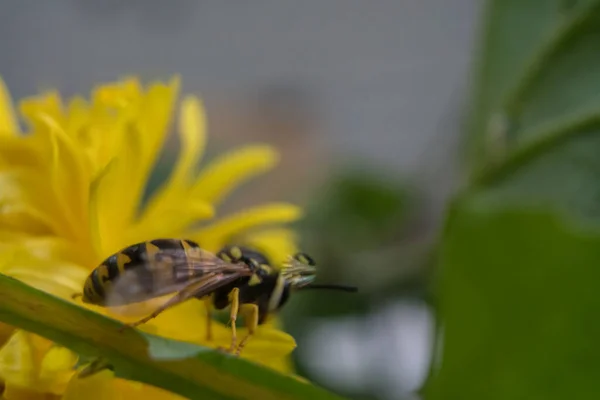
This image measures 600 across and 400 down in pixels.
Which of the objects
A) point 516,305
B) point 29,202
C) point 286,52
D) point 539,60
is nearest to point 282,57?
point 286,52

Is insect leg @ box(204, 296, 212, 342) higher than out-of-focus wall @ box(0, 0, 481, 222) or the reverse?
the reverse

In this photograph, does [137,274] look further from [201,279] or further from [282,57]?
[282,57]

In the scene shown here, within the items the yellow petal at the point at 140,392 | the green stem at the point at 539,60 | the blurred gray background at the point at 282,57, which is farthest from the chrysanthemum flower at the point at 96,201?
the blurred gray background at the point at 282,57

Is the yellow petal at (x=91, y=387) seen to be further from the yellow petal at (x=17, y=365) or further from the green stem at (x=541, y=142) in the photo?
the green stem at (x=541, y=142)

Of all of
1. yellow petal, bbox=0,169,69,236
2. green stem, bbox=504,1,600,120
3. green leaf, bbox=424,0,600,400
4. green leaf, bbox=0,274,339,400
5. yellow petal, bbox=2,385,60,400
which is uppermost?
green stem, bbox=504,1,600,120

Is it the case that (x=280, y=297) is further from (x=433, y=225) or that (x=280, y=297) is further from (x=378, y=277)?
(x=433, y=225)

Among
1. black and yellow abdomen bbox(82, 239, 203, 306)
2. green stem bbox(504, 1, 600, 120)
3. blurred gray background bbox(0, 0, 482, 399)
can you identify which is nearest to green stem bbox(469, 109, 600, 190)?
green stem bbox(504, 1, 600, 120)

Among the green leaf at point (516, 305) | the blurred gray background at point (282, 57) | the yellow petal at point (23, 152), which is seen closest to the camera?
the green leaf at point (516, 305)

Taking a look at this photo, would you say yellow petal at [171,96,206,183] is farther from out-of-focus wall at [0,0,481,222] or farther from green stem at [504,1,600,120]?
out-of-focus wall at [0,0,481,222]
